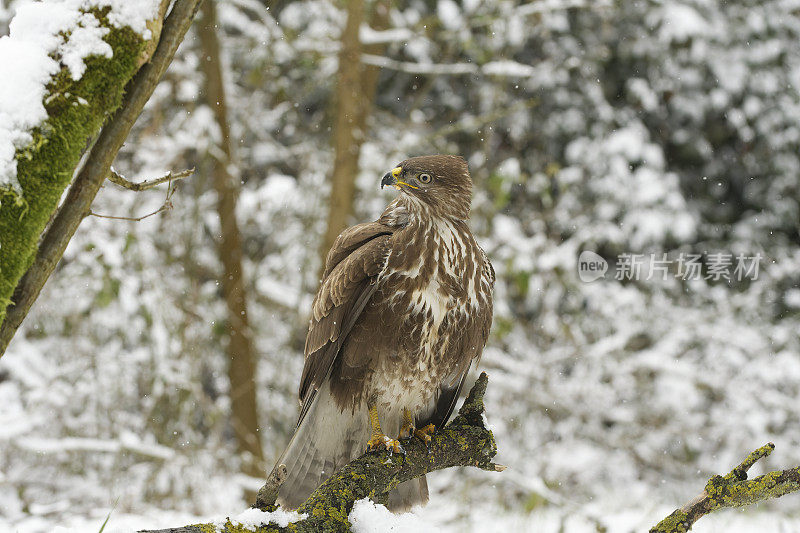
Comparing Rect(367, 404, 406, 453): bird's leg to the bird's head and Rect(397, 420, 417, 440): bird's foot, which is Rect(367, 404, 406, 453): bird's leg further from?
the bird's head

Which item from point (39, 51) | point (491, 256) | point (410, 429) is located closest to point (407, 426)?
point (410, 429)

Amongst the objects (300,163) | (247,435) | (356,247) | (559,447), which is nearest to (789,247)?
(559,447)

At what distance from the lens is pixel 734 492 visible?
1.81 metres

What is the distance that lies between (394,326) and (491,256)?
14.0 feet

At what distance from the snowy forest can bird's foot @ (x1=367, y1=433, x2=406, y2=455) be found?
2858 millimetres

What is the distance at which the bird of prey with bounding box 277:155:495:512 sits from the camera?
100 inches

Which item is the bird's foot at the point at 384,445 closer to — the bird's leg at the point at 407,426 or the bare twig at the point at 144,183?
the bird's leg at the point at 407,426

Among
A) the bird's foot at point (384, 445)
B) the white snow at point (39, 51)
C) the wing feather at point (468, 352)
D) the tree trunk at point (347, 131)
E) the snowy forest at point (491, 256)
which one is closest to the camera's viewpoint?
the white snow at point (39, 51)

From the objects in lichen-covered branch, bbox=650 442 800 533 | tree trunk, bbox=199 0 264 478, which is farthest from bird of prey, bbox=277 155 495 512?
tree trunk, bbox=199 0 264 478

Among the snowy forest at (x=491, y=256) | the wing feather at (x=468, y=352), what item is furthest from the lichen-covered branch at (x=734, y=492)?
the snowy forest at (x=491, y=256)

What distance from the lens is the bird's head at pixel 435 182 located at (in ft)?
8.82

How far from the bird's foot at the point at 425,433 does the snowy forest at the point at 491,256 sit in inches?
109

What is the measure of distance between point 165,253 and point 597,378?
4177 mm

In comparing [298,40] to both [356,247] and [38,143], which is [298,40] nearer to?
[356,247]
